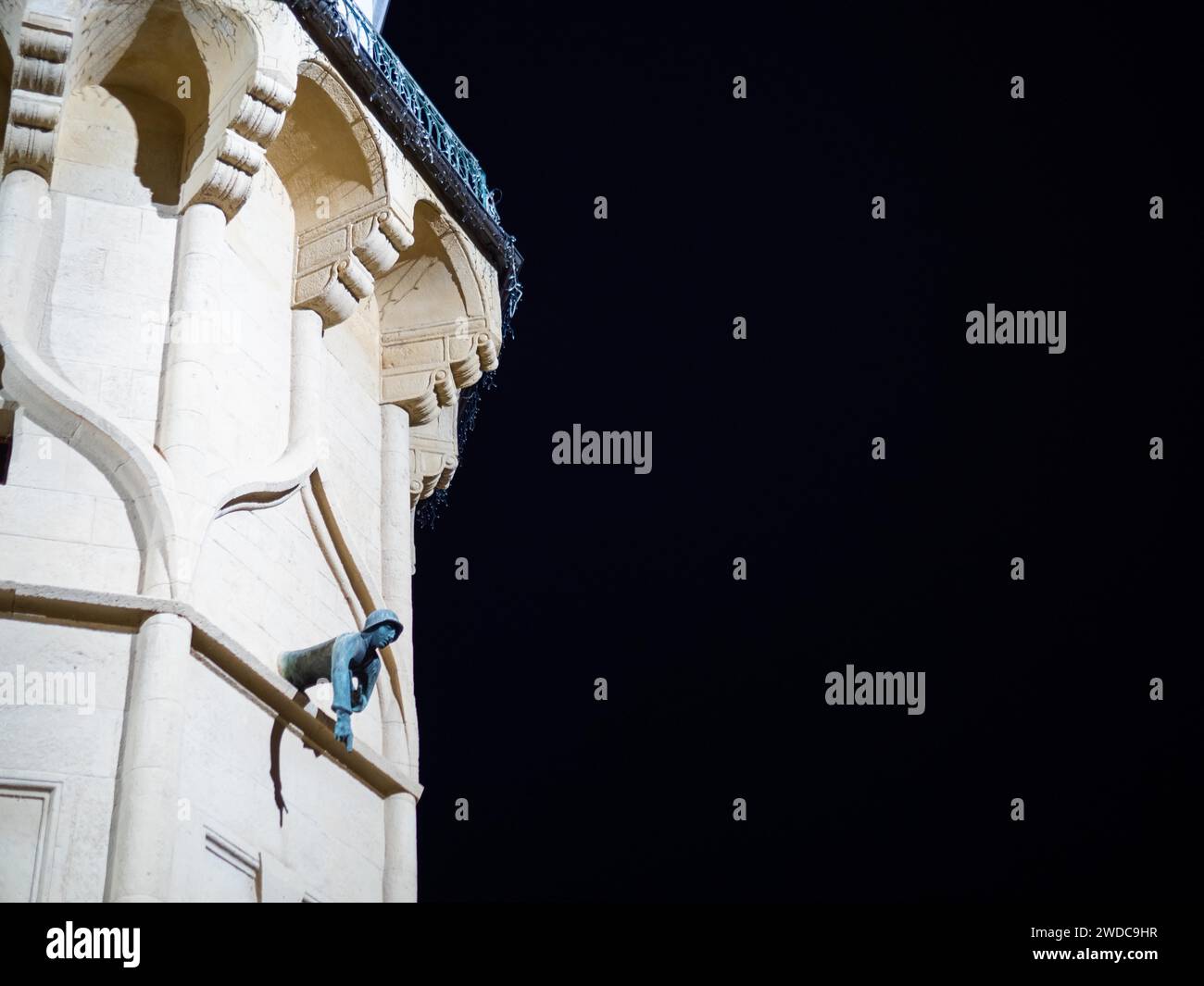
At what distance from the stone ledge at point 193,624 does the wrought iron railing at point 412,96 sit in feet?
18.0

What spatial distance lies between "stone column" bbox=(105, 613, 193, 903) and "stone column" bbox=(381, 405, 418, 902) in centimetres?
284

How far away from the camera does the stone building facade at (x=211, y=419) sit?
11.5 metres

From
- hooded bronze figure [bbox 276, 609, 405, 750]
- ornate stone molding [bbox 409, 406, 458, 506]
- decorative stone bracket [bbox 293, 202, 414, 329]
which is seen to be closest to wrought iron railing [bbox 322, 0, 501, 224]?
decorative stone bracket [bbox 293, 202, 414, 329]

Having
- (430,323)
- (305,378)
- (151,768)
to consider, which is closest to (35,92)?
(305,378)

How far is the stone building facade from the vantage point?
1152cm

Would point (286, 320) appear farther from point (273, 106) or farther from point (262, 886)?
point (262, 886)

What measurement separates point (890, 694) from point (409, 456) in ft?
44.6

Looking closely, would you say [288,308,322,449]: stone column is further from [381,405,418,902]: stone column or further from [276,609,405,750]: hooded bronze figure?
[276,609,405,750]: hooded bronze figure

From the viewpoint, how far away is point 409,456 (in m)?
16.9

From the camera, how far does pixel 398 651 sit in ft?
49.3

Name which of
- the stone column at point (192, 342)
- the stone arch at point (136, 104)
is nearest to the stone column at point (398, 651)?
the stone column at point (192, 342)

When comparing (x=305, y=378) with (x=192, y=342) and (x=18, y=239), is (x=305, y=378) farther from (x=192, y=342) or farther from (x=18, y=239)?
(x=18, y=239)

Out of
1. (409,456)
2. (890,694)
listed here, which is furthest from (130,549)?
(890,694)

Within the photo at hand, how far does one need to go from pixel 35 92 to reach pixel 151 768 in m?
5.29
